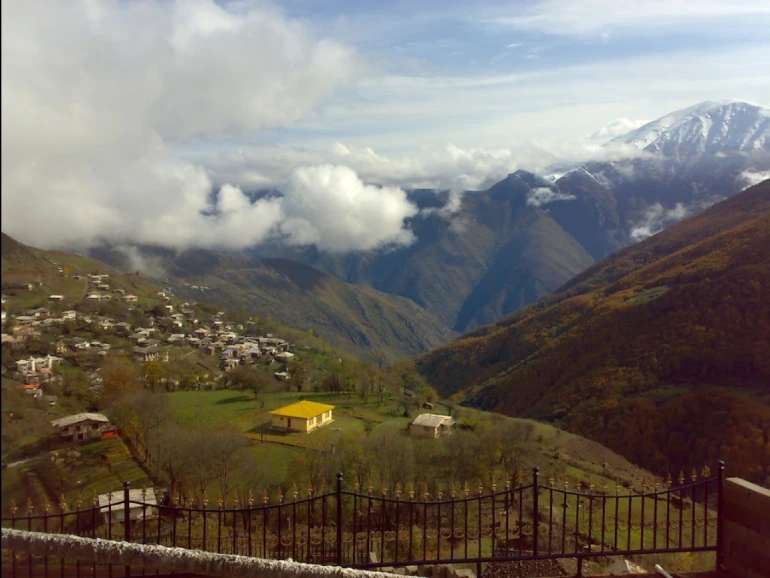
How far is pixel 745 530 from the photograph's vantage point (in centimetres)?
717

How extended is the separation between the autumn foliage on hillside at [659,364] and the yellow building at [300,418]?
66.1 ft

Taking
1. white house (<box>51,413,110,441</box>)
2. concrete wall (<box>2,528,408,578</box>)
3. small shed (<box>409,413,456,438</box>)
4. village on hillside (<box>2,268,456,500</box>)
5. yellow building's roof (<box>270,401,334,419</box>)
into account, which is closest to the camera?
concrete wall (<box>2,528,408,578</box>)

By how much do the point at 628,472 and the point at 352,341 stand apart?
493 ft

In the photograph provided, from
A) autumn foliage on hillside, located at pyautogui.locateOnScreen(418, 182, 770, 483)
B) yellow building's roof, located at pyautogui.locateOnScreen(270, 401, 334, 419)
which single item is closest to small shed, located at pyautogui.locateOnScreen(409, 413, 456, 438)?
yellow building's roof, located at pyautogui.locateOnScreen(270, 401, 334, 419)

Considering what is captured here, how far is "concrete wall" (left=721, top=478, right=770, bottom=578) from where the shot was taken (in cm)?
696

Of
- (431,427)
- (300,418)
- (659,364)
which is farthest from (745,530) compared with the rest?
(659,364)

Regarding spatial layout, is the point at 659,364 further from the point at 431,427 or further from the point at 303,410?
the point at 303,410

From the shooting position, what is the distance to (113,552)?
5.02 meters

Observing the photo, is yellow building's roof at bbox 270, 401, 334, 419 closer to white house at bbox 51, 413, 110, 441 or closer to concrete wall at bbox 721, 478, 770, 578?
white house at bbox 51, 413, 110, 441

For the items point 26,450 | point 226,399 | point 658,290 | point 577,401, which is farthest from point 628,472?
point 658,290

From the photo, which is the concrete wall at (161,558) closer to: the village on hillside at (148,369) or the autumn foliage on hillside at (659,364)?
the village on hillside at (148,369)

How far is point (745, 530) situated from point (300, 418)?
29999 millimetres

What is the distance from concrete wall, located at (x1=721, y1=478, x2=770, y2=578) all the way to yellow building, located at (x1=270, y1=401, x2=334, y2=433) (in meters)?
29.1

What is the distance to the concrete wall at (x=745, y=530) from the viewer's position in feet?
22.8
